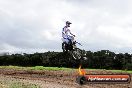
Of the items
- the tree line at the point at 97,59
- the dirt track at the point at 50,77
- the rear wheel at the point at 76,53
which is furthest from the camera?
the tree line at the point at 97,59

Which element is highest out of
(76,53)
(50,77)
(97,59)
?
(97,59)

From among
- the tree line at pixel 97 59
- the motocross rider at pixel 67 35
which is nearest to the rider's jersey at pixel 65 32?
the motocross rider at pixel 67 35

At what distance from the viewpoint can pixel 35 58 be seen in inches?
2106

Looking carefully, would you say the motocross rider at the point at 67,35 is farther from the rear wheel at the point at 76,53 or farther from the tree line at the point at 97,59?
the tree line at the point at 97,59

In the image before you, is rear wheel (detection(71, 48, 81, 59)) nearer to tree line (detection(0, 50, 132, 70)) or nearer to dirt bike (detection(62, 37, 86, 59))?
dirt bike (detection(62, 37, 86, 59))

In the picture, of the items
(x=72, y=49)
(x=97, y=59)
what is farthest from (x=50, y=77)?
(x=97, y=59)

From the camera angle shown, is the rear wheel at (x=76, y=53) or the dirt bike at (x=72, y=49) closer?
the dirt bike at (x=72, y=49)

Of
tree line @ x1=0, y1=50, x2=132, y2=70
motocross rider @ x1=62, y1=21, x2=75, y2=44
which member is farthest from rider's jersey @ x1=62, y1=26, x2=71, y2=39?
tree line @ x1=0, y1=50, x2=132, y2=70

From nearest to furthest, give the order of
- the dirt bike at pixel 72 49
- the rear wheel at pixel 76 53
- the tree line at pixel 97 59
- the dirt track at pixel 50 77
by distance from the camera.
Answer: the dirt track at pixel 50 77 < the dirt bike at pixel 72 49 < the rear wheel at pixel 76 53 < the tree line at pixel 97 59

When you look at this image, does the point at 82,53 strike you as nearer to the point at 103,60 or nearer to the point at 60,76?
the point at 60,76

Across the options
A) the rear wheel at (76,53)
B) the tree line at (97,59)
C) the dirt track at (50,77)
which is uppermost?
the tree line at (97,59)

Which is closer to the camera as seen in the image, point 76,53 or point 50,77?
point 50,77

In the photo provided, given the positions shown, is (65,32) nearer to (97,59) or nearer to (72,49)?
(72,49)

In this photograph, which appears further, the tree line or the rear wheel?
the tree line
